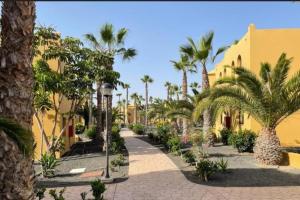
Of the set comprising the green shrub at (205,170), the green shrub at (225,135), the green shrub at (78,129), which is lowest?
the green shrub at (205,170)

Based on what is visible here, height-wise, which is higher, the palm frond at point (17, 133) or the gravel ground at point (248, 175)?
the palm frond at point (17, 133)

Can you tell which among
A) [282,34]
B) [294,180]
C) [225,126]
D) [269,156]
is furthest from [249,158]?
A: [225,126]

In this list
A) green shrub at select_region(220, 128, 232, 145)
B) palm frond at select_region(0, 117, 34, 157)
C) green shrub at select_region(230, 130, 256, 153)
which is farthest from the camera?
green shrub at select_region(220, 128, 232, 145)

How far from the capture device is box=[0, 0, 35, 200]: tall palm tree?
5.72m

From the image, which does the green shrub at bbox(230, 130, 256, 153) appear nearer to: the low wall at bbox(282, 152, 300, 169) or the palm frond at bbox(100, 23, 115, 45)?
the low wall at bbox(282, 152, 300, 169)

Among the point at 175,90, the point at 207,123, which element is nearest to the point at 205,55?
the point at 207,123

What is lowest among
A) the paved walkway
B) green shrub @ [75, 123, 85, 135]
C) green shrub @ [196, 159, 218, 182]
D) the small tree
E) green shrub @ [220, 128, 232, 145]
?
the paved walkway

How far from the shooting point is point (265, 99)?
1645 cm

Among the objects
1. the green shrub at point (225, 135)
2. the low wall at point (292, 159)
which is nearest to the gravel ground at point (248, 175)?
the low wall at point (292, 159)

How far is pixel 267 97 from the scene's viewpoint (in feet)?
53.9

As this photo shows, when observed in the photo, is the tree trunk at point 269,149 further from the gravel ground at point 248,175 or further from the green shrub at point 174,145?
the green shrub at point 174,145

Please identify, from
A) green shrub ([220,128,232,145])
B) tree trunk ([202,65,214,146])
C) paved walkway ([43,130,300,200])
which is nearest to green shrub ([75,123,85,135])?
green shrub ([220,128,232,145])

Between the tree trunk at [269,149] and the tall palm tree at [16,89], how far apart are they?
12321mm

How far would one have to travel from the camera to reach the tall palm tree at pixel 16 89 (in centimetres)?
572
